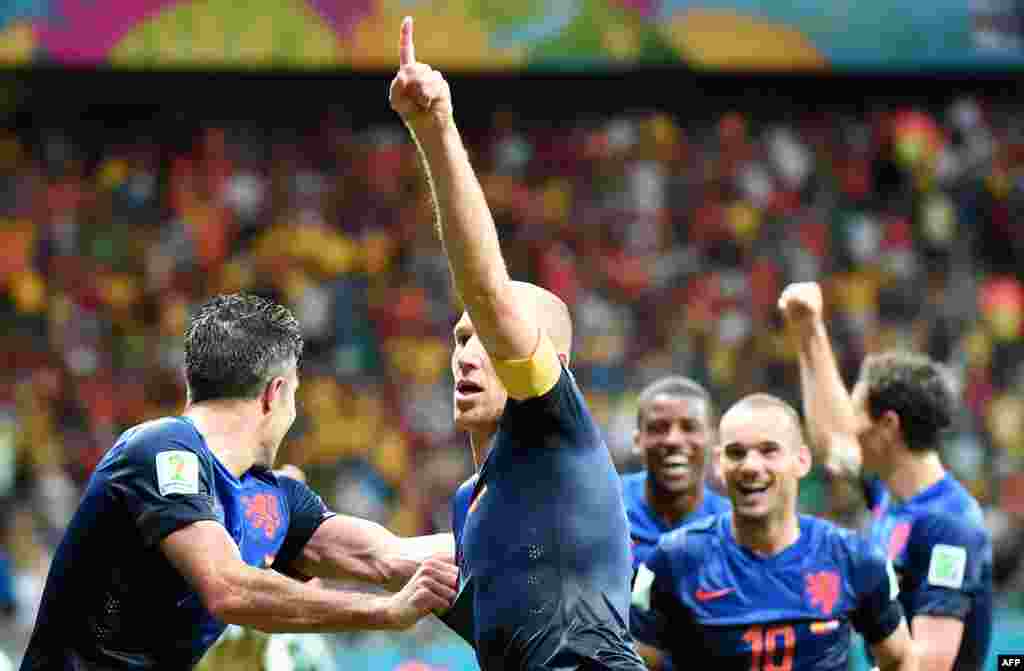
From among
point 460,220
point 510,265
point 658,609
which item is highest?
point 510,265

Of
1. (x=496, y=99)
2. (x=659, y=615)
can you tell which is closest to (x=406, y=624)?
(x=659, y=615)

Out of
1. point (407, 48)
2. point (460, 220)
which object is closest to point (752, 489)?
point (460, 220)

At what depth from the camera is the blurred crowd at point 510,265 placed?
12.7m

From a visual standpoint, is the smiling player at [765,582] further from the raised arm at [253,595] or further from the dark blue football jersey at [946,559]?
the raised arm at [253,595]

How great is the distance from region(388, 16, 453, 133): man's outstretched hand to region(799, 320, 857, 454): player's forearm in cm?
269

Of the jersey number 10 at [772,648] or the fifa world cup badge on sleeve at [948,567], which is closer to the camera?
the jersey number 10 at [772,648]

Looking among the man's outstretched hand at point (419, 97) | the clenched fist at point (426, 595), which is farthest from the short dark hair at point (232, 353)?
the man's outstretched hand at point (419, 97)

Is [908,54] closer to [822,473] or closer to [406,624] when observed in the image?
[822,473]

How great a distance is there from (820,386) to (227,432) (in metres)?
2.50

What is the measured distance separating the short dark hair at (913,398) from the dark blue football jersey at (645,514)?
73 centimetres

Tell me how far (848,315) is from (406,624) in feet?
38.0

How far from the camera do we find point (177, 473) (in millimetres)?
3783

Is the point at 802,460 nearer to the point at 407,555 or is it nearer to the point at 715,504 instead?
the point at 715,504

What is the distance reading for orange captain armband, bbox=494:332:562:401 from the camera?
316cm
